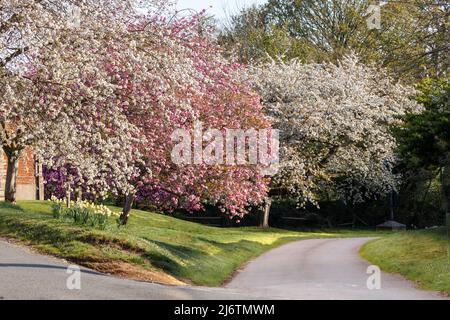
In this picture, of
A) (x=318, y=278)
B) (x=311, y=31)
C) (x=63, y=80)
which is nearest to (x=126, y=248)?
(x=63, y=80)

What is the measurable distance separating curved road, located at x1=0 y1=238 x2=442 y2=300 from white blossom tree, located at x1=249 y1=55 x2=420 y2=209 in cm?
1221

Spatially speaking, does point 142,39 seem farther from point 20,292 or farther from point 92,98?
point 20,292

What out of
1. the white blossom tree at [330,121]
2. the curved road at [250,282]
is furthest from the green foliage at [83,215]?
the white blossom tree at [330,121]

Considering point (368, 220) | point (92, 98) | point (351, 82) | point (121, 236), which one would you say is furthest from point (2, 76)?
point (368, 220)

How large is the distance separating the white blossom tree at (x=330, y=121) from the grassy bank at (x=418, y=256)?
1049 centimetres

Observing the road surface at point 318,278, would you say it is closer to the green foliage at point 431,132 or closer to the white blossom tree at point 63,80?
the green foliage at point 431,132

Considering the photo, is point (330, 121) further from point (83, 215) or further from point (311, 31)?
point (311, 31)

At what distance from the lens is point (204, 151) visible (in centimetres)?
2475

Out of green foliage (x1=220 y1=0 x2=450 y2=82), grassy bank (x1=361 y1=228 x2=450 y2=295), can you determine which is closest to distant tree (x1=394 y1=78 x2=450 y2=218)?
grassy bank (x1=361 y1=228 x2=450 y2=295)

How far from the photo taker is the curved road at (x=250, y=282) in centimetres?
1269

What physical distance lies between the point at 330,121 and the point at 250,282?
2123cm

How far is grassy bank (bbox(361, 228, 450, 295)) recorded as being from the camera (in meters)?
19.3

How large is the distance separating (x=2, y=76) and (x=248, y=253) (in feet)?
46.1

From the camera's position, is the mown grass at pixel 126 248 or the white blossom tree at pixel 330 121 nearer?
the mown grass at pixel 126 248
